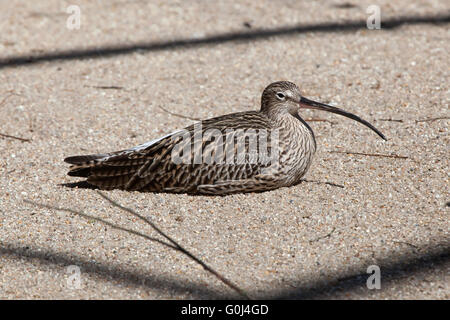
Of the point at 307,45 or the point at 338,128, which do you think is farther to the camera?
the point at 307,45

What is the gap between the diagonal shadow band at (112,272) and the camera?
418cm

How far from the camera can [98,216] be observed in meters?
4.97

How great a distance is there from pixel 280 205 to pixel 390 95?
2196 millimetres

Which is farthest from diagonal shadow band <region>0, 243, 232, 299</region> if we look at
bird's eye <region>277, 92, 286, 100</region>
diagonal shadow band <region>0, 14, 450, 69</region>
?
diagonal shadow band <region>0, 14, 450, 69</region>

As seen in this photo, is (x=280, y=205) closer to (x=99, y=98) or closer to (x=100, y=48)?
(x=99, y=98)

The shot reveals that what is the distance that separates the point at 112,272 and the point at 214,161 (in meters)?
1.24

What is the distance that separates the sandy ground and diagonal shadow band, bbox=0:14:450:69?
33 millimetres

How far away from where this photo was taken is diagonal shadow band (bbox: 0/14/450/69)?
25.5ft

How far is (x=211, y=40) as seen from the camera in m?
8.00

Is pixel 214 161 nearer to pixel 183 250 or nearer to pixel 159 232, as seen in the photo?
pixel 159 232

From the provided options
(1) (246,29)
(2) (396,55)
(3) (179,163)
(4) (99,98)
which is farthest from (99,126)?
(2) (396,55)

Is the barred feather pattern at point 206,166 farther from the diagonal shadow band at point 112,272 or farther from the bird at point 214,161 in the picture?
the diagonal shadow band at point 112,272


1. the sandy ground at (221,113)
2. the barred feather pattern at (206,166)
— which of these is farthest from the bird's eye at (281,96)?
the sandy ground at (221,113)

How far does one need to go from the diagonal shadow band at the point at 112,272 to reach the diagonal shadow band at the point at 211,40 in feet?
11.7
